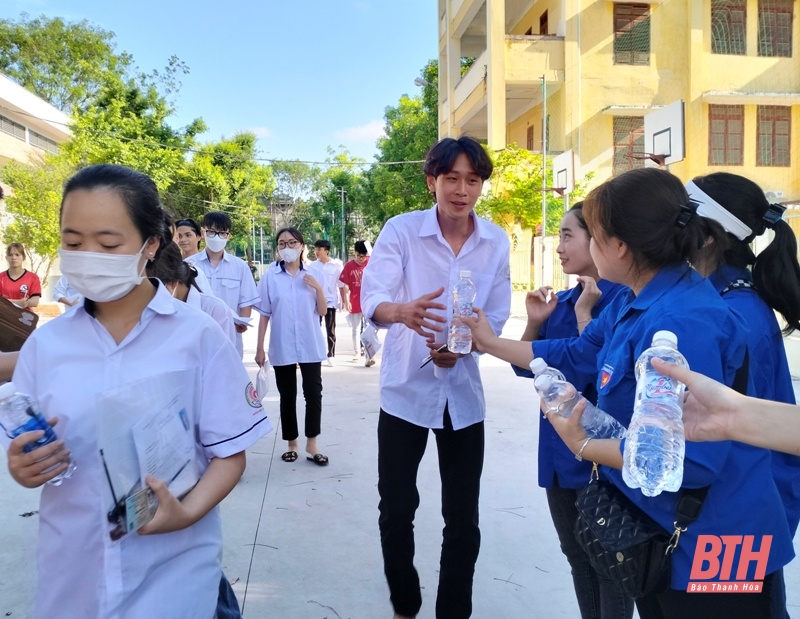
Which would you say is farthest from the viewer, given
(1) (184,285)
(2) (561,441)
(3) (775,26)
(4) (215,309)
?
(3) (775,26)

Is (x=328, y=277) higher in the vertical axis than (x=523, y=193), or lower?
lower

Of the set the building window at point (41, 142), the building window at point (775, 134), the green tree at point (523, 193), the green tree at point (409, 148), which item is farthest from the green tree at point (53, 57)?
the building window at point (775, 134)

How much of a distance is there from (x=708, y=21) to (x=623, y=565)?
67.4 ft

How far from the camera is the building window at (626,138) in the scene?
61.0 ft

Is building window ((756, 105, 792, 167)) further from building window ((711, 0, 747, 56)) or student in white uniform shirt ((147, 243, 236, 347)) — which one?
student in white uniform shirt ((147, 243, 236, 347))

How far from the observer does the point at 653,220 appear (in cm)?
154

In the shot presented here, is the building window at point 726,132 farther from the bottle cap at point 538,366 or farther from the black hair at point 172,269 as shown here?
the bottle cap at point 538,366

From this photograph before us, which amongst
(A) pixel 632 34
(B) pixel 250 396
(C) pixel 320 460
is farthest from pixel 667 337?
(A) pixel 632 34

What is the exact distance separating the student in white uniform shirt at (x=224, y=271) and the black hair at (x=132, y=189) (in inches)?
132

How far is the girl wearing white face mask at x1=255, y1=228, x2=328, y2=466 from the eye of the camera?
15.9 feet

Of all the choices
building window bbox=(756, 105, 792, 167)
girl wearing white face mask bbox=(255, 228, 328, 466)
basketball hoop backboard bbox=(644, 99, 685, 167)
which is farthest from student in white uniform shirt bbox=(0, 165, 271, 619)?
building window bbox=(756, 105, 792, 167)

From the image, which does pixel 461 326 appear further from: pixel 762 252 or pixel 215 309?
pixel 215 309

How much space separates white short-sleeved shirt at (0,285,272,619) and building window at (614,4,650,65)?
1986cm

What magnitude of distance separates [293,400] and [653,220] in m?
3.74
